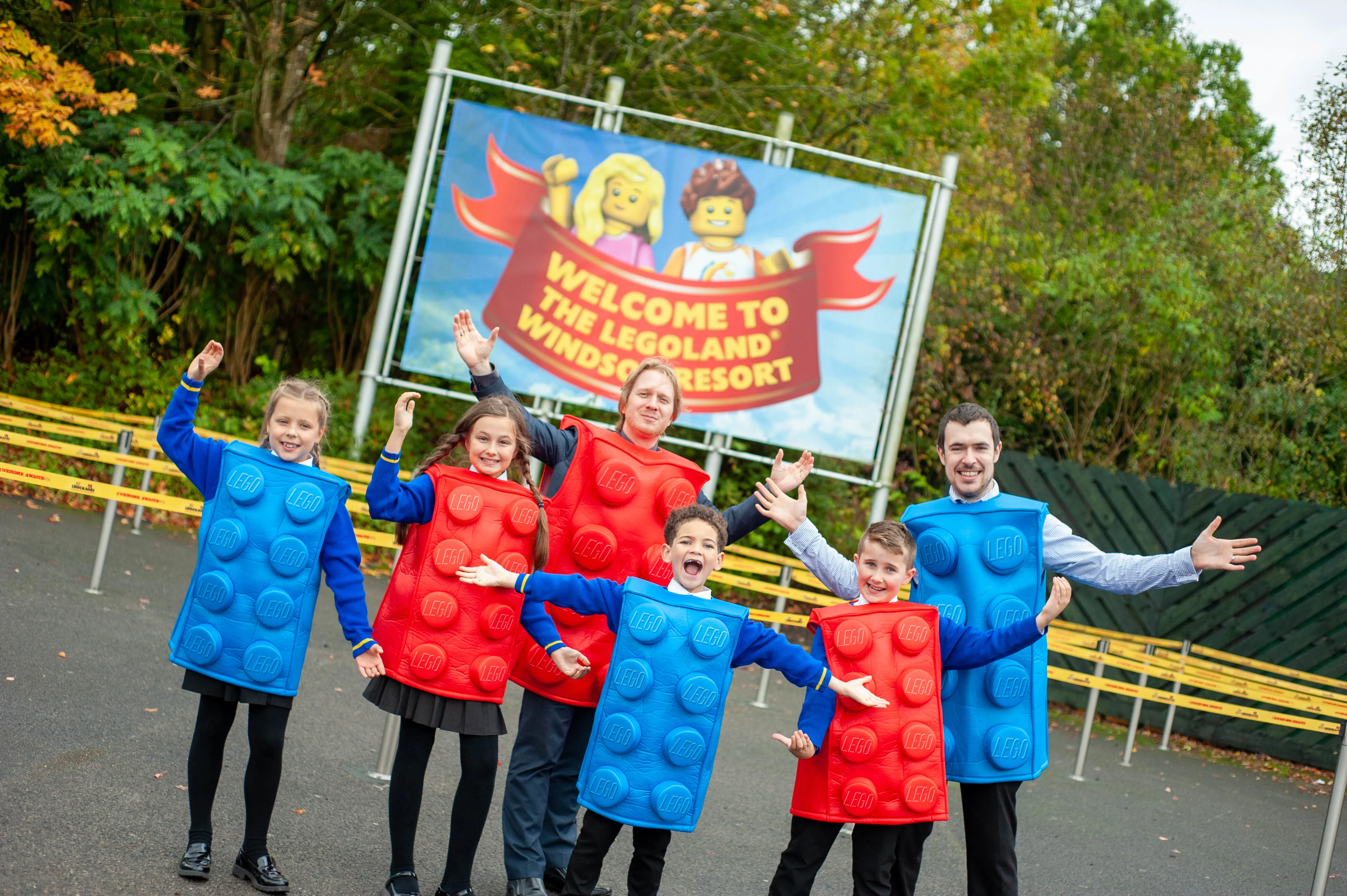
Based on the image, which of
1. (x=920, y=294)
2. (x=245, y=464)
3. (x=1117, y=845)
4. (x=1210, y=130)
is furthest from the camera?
(x=1210, y=130)

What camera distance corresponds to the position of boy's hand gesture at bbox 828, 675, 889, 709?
3455 millimetres

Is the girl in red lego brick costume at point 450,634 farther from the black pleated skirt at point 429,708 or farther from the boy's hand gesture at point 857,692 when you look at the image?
the boy's hand gesture at point 857,692

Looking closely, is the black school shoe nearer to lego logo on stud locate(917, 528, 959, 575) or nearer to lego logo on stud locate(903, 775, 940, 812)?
lego logo on stud locate(903, 775, 940, 812)

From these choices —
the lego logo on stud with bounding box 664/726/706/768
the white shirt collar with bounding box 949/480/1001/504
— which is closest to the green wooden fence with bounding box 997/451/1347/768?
the white shirt collar with bounding box 949/480/1001/504

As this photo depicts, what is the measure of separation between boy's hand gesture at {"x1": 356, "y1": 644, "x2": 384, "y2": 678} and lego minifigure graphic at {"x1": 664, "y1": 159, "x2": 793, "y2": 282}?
304 inches

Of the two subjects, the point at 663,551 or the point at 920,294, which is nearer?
the point at 663,551

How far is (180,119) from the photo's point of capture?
12.9 meters

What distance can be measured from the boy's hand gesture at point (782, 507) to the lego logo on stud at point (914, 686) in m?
0.61

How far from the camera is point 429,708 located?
3.57 meters

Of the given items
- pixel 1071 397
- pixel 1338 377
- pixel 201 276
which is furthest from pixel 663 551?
pixel 1071 397

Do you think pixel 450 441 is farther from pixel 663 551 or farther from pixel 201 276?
pixel 201 276

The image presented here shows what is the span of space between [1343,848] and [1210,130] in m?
15.4

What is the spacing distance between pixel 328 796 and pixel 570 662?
5.76 ft

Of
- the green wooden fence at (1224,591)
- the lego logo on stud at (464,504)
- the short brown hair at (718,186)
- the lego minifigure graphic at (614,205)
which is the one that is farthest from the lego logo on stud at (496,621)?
the short brown hair at (718,186)
